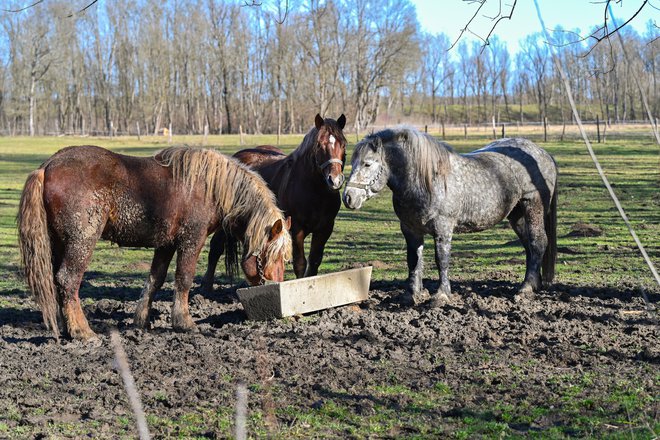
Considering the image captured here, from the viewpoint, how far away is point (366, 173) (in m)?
6.98

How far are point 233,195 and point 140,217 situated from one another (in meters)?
0.86

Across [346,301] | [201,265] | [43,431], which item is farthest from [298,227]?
[43,431]

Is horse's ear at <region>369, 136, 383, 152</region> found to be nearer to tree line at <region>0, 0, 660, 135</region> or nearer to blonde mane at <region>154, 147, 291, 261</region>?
blonde mane at <region>154, 147, 291, 261</region>

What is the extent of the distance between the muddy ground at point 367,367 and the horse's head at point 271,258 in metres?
0.45

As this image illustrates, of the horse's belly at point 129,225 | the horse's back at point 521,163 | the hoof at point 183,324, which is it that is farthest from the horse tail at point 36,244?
the horse's back at point 521,163

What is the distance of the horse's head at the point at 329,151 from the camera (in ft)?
23.5

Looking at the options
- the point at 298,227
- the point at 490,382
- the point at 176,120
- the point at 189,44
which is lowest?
the point at 490,382

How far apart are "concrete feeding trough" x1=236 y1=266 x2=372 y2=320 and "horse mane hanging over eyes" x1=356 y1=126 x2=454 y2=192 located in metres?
1.08

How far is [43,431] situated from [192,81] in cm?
7194

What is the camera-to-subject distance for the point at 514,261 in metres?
9.66

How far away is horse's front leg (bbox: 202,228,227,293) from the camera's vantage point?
8.38 metres

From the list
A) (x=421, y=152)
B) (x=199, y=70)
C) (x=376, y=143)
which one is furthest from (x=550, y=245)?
(x=199, y=70)

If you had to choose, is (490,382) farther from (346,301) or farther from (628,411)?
(346,301)

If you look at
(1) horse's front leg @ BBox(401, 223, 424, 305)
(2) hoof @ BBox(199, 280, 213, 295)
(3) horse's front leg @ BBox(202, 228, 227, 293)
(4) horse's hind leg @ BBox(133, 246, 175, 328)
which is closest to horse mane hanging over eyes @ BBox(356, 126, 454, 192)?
(1) horse's front leg @ BBox(401, 223, 424, 305)
